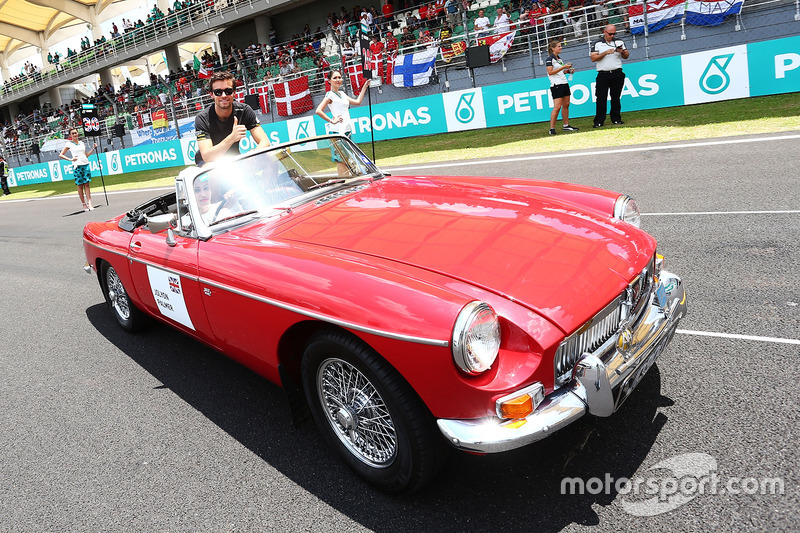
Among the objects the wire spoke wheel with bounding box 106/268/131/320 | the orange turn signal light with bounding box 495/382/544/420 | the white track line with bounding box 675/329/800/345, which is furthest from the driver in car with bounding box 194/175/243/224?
the white track line with bounding box 675/329/800/345

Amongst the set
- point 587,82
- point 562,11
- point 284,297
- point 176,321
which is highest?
point 562,11

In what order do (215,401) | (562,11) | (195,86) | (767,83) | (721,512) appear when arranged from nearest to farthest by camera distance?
(721,512) < (215,401) < (767,83) < (562,11) < (195,86)

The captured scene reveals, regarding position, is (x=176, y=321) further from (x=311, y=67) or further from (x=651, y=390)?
(x=311, y=67)

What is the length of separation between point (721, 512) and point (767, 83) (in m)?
11.5

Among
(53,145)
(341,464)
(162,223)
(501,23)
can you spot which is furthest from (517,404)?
(53,145)

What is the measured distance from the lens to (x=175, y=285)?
3521 millimetres

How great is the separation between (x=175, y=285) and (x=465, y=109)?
40.1 feet

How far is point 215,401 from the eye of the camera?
3.56m

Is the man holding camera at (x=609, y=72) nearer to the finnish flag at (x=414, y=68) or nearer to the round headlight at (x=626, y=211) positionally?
the finnish flag at (x=414, y=68)

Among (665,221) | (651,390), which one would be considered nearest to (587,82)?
(665,221)

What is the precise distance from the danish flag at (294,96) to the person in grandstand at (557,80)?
11.6 meters

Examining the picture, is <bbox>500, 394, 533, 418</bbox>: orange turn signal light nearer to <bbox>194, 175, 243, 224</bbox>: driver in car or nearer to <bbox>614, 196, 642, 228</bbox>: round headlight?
<bbox>614, 196, 642, 228</bbox>: round headlight

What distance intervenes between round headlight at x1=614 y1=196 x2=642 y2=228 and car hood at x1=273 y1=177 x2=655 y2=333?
10.8 inches

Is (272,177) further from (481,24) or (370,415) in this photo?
(481,24)
